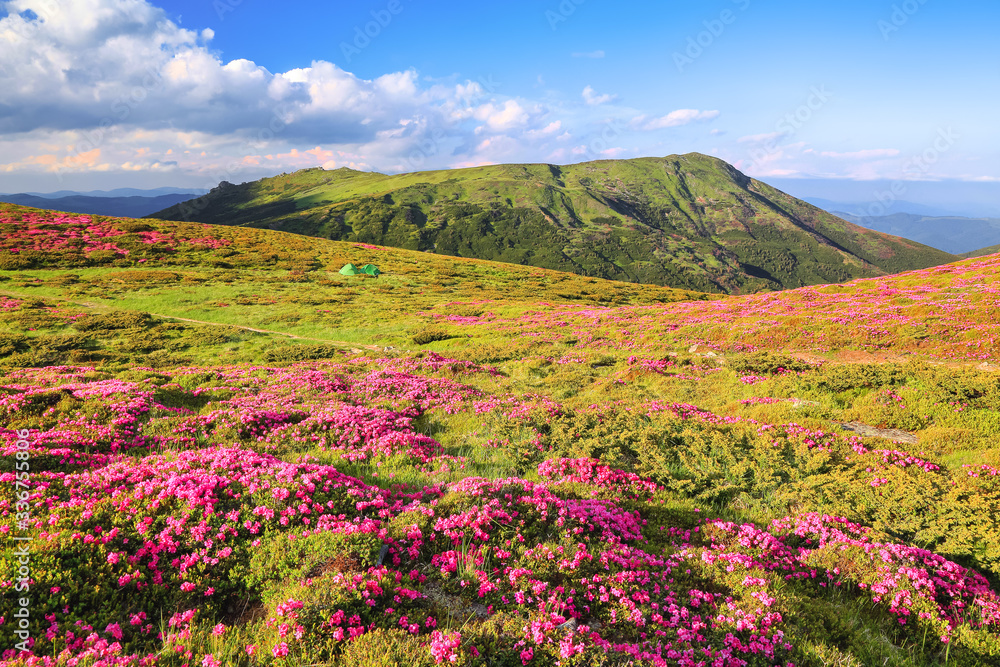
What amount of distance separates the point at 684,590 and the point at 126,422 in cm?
1358

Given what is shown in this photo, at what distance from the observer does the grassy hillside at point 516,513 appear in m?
5.08

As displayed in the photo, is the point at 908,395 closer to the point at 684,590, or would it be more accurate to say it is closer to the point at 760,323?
the point at 684,590

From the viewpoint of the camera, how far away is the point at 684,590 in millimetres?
6246

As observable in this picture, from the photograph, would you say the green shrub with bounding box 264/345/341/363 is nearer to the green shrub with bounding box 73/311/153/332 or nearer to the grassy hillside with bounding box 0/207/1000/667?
the grassy hillside with bounding box 0/207/1000/667

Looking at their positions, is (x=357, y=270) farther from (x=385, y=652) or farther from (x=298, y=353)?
(x=385, y=652)

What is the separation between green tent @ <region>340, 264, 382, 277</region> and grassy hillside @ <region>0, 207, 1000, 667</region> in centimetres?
5600

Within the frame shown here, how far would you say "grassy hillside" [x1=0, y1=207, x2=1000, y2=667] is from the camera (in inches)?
200

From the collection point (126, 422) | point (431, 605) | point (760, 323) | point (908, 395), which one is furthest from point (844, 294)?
point (126, 422)

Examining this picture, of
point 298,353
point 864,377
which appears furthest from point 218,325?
point 864,377
